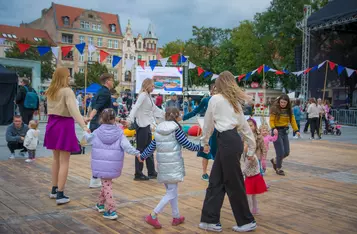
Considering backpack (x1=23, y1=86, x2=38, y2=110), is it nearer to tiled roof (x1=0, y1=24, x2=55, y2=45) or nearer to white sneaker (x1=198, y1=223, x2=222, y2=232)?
white sneaker (x1=198, y1=223, x2=222, y2=232)

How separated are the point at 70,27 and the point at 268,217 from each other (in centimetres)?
7256

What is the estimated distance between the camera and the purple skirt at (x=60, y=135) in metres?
4.96

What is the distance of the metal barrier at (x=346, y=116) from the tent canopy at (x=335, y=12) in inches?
229

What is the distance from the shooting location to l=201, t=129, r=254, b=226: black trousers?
3953 mm

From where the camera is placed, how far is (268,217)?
4.72 m

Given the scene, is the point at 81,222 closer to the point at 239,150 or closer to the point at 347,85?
the point at 239,150

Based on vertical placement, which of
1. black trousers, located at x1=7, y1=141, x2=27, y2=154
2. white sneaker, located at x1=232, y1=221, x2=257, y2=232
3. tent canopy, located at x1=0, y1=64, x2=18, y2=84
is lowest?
white sneaker, located at x1=232, y1=221, x2=257, y2=232

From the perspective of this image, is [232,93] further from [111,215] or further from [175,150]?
[111,215]

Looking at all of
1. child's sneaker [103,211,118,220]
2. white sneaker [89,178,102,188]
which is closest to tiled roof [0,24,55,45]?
white sneaker [89,178,102,188]

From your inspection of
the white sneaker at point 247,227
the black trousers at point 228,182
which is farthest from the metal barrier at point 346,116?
the black trousers at point 228,182

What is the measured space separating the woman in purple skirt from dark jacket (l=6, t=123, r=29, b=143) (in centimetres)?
388

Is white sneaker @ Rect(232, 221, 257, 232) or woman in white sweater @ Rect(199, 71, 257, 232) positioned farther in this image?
white sneaker @ Rect(232, 221, 257, 232)

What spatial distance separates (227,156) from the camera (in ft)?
12.9

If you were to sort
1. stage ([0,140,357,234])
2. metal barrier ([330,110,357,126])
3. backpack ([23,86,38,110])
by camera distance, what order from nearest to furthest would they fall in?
stage ([0,140,357,234]) < backpack ([23,86,38,110]) < metal barrier ([330,110,357,126])
